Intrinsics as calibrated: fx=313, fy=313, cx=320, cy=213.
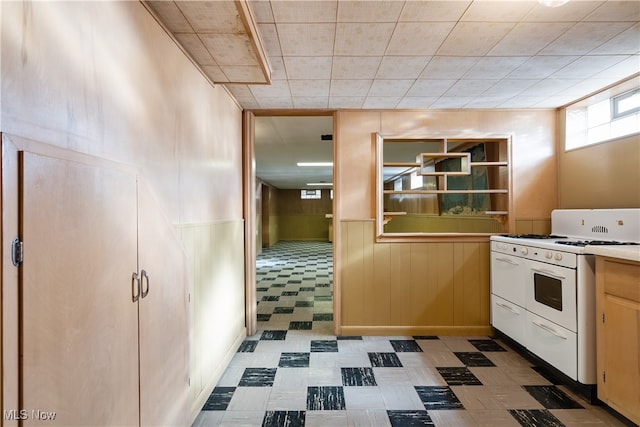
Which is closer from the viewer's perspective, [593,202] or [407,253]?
[593,202]

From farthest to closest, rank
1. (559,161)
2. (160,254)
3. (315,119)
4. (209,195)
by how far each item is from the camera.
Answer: (315,119)
(559,161)
(209,195)
(160,254)

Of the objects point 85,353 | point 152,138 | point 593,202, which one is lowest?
point 85,353

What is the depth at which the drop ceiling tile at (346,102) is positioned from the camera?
2949 millimetres

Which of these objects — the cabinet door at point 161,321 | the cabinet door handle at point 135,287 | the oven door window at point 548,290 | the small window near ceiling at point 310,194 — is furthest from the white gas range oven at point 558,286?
the small window near ceiling at point 310,194

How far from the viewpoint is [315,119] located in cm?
376

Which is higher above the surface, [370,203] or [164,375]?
[370,203]

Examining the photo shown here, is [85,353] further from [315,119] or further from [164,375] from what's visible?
[315,119]

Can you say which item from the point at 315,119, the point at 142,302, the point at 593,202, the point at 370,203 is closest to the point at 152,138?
the point at 142,302

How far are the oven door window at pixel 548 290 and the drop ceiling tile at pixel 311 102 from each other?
237 cm

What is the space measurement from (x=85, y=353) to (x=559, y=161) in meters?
4.03

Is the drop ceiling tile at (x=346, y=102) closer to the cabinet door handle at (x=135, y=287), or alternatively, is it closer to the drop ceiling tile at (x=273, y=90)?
the drop ceiling tile at (x=273, y=90)

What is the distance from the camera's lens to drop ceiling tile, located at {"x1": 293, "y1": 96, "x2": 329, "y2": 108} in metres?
2.96

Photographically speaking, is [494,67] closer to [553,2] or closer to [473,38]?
[473,38]

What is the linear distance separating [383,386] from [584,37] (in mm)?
2651
